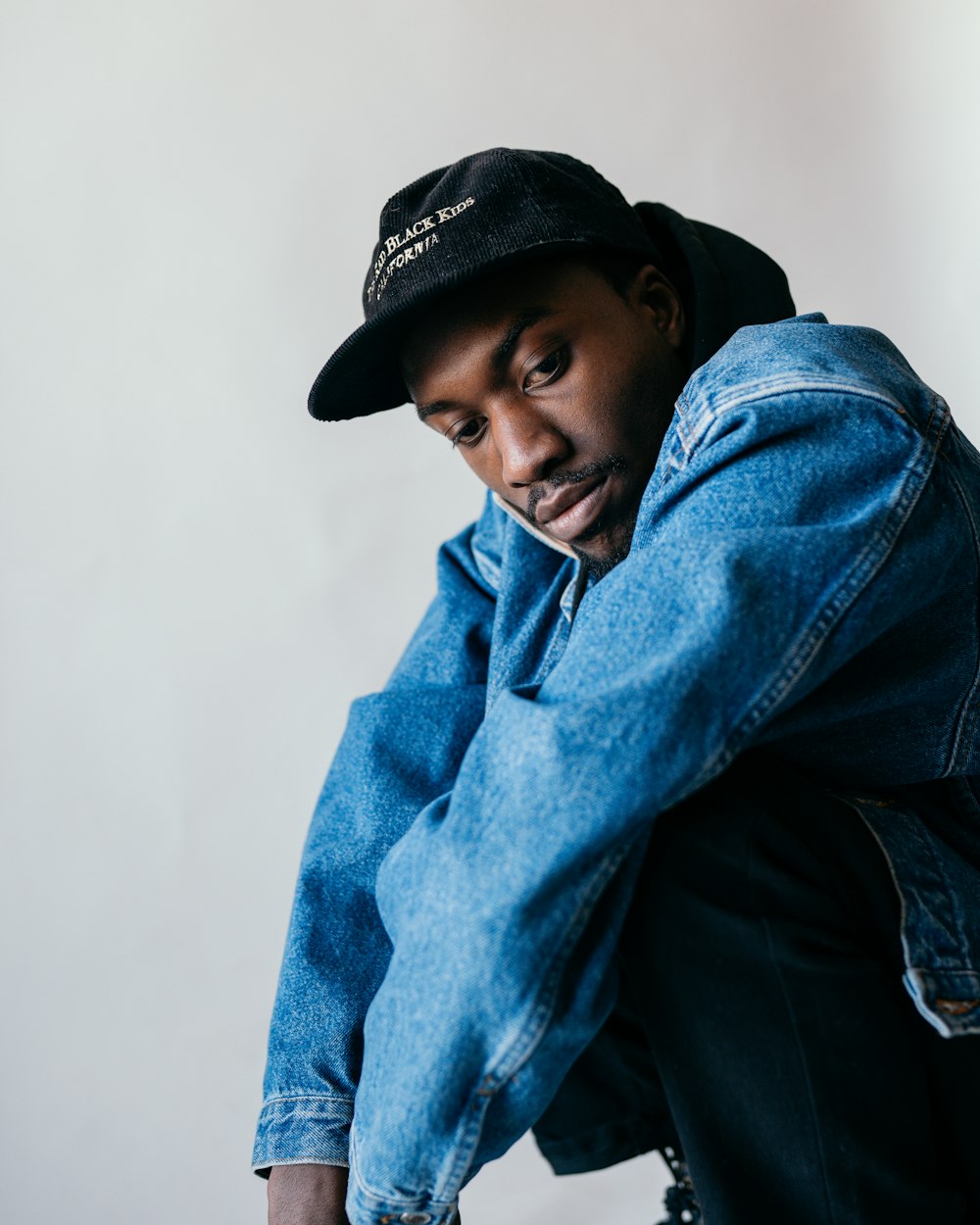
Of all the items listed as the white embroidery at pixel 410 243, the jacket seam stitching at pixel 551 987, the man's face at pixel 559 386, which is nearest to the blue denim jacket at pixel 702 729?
the jacket seam stitching at pixel 551 987

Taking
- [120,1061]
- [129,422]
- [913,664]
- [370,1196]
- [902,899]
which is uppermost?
[129,422]

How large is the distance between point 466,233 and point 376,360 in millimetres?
189

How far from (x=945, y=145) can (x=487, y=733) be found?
1.47 m

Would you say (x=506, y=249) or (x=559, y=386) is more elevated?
(x=506, y=249)

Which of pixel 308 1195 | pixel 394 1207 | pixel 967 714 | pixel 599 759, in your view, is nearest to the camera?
pixel 599 759

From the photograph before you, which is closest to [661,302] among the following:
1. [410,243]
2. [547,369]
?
[547,369]

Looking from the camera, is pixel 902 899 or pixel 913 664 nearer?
pixel 902 899

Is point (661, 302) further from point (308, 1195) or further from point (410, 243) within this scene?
point (308, 1195)

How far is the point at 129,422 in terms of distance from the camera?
176 cm

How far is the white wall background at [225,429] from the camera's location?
1.73 m

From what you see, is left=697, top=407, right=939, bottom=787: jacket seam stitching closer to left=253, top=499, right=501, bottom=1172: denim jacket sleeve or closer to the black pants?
the black pants

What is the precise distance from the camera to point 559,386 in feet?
4.17

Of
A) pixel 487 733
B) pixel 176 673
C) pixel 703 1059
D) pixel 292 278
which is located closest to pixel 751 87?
pixel 292 278

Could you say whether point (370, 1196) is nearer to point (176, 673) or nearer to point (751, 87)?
point (176, 673)
